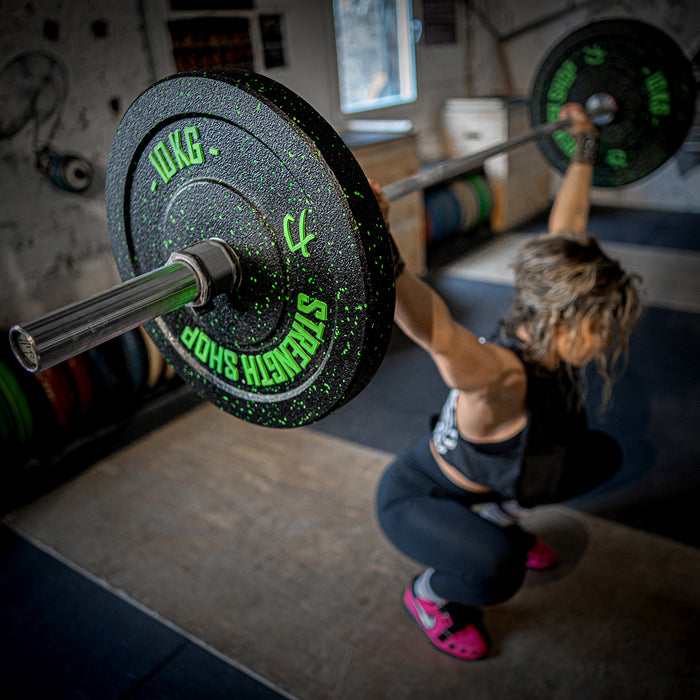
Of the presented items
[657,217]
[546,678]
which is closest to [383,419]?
[546,678]

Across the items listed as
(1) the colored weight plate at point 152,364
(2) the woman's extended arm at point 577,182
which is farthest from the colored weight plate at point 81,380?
(2) the woman's extended arm at point 577,182

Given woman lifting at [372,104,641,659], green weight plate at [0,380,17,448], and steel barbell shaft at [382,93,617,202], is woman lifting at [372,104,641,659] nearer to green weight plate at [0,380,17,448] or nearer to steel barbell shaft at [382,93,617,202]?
steel barbell shaft at [382,93,617,202]

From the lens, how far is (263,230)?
0.70m

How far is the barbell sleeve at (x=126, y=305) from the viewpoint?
21.6 inches

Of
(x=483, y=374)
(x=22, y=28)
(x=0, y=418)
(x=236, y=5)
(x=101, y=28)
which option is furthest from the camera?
(x=236, y=5)

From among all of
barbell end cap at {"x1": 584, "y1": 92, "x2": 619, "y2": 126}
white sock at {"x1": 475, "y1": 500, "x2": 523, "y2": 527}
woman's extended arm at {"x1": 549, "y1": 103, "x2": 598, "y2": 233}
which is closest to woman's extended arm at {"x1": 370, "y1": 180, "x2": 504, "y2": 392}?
white sock at {"x1": 475, "y1": 500, "x2": 523, "y2": 527}

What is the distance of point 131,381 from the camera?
2.24 metres

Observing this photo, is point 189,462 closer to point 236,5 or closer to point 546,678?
point 546,678

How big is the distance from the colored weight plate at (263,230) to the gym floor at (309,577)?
934 millimetres

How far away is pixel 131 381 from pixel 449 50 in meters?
4.02

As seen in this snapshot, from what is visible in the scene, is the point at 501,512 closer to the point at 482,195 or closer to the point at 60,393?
the point at 60,393

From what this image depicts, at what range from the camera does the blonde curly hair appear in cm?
124

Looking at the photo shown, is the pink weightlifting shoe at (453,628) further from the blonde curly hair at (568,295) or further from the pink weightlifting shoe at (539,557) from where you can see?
the blonde curly hair at (568,295)

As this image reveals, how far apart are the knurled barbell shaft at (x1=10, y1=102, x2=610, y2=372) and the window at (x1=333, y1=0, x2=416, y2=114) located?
3529mm
